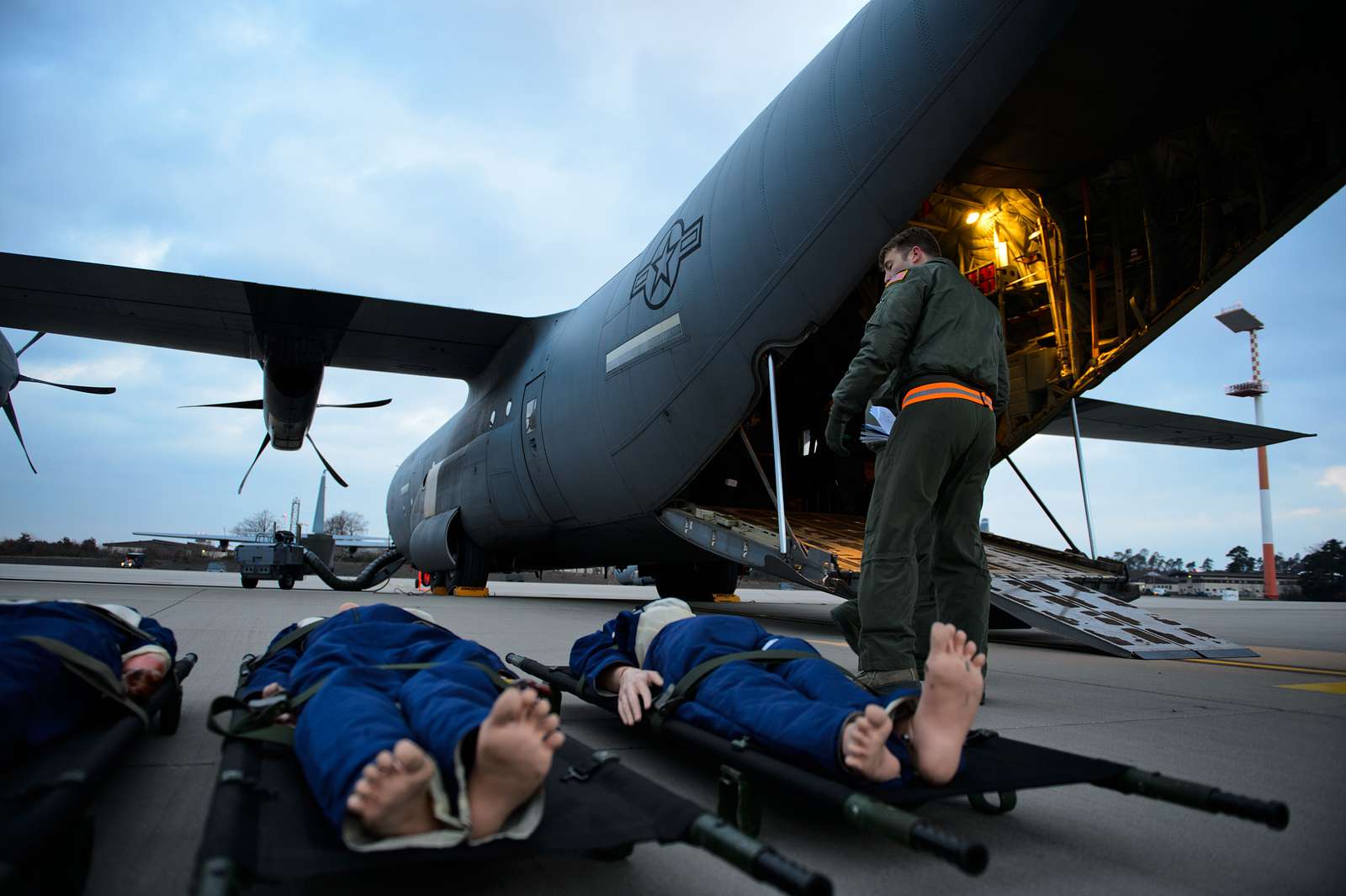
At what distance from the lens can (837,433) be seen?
11.8ft

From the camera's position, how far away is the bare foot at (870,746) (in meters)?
1.57

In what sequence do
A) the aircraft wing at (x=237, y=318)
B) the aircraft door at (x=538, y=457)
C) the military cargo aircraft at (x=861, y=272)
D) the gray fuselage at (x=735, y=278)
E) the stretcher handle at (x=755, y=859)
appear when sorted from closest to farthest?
the stretcher handle at (x=755, y=859) → the gray fuselage at (x=735, y=278) → the military cargo aircraft at (x=861, y=272) → the aircraft door at (x=538, y=457) → the aircraft wing at (x=237, y=318)

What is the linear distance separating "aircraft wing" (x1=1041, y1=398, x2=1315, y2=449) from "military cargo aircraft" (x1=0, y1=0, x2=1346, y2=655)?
549 centimetres

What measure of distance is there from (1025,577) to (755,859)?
237 inches

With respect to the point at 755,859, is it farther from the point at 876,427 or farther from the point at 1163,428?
the point at 1163,428

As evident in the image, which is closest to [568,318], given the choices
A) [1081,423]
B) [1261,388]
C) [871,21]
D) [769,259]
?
[769,259]

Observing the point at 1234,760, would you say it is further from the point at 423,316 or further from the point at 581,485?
the point at 423,316

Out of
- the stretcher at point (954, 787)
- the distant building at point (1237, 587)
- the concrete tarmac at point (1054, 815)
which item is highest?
the stretcher at point (954, 787)

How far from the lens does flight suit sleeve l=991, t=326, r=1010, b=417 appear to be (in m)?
3.63

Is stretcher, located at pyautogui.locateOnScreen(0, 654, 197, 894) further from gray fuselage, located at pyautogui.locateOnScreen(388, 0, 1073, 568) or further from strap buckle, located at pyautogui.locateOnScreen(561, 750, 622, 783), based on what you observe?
gray fuselage, located at pyautogui.locateOnScreen(388, 0, 1073, 568)

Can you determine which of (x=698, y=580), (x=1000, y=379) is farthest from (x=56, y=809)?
(x=698, y=580)

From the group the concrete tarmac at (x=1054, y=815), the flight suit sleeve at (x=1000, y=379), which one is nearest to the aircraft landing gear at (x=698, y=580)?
the concrete tarmac at (x=1054, y=815)

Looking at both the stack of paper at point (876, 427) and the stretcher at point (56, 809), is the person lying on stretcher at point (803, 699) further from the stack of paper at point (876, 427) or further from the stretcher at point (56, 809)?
the stack of paper at point (876, 427)

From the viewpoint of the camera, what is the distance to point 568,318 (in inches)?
370
